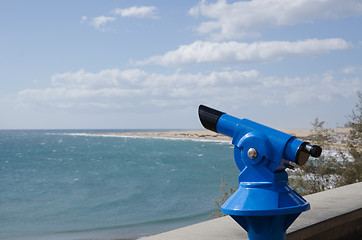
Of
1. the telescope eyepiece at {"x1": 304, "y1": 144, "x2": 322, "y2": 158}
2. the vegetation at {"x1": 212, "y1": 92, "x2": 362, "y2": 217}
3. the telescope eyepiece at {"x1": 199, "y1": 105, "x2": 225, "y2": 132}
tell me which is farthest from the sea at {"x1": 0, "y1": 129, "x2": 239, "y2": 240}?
the telescope eyepiece at {"x1": 304, "y1": 144, "x2": 322, "y2": 158}

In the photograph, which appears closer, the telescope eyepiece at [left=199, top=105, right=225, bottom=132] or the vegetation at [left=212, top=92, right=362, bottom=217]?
the telescope eyepiece at [left=199, top=105, right=225, bottom=132]

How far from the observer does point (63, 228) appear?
18.1 meters

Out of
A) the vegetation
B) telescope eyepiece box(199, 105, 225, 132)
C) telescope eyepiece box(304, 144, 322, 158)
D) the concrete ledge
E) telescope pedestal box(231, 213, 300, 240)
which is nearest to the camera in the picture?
telescope eyepiece box(304, 144, 322, 158)

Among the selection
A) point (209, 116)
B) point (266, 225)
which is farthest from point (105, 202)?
point (266, 225)

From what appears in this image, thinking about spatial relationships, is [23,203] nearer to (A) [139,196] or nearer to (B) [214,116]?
(A) [139,196]

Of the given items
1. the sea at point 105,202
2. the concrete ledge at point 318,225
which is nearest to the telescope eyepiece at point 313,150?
the concrete ledge at point 318,225

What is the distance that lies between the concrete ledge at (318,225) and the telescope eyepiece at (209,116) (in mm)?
1202

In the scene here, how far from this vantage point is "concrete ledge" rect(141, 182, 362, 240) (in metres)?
3.25

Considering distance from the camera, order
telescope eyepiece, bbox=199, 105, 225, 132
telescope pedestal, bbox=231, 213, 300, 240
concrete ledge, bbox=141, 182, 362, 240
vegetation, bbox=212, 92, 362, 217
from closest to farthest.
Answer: telescope pedestal, bbox=231, 213, 300, 240 < telescope eyepiece, bbox=199, 105, 225, 132 < concrete ledge, bbox=141, 182, 362, 240 < vegetation, bbox=212, 92, 362, 217

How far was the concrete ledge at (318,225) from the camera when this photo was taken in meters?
3.25

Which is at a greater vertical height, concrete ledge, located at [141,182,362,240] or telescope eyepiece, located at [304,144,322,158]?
telescope eyepiece, located at [304,144,322,158]

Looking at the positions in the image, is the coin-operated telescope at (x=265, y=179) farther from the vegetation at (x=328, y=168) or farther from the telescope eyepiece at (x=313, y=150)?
the vegetation at (x=328, y=168)

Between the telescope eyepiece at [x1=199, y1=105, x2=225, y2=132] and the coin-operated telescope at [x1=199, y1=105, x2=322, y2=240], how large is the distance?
103mm

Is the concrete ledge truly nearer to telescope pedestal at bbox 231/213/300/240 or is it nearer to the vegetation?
telescope pedestal at bbox 231/213/300/240
